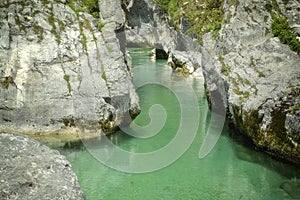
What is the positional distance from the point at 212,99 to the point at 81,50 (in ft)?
26.7

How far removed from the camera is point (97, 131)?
1622 centimetres

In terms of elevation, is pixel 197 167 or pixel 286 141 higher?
pixel 286 141

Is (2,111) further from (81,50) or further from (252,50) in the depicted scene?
(252,50)

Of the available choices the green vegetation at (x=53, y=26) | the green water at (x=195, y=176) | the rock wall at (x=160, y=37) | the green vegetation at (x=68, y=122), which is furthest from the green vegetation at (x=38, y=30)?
the rock wall at (x=160, y=37)

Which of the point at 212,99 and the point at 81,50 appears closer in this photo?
the point at 81,50

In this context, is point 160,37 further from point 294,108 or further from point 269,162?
point 294,108

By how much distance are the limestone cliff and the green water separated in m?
0.92

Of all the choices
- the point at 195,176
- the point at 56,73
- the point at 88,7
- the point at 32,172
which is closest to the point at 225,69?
the point at 195,176

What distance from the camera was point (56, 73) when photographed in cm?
1653

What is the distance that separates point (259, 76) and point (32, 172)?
1309 centimetres

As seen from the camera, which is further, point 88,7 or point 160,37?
point 160,37

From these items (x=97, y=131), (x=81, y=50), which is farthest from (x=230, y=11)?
(x=97, y=131)

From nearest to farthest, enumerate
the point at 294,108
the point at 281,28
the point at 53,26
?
the point at 294,108 < the point at 53,26 < the point at 281,28

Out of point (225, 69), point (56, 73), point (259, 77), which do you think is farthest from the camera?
point (225, 69)
